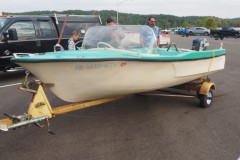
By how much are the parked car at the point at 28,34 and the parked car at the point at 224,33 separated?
34196mm

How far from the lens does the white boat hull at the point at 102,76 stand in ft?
13.2

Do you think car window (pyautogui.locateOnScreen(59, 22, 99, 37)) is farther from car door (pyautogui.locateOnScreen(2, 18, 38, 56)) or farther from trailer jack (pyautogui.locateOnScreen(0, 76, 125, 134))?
trailer jack (pyautogui.locateOnScreen(0, 76, 125, 134))

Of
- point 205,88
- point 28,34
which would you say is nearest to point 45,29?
point 28,34

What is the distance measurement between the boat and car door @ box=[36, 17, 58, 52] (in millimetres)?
4551

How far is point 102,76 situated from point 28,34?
19.5ft

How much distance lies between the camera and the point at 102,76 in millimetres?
4344

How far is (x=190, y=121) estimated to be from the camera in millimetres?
5332

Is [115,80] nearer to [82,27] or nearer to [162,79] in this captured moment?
[162,79]

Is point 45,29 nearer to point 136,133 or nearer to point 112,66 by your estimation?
point 112,66

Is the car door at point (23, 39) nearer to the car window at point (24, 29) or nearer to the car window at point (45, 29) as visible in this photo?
the car window at point (24, 29)

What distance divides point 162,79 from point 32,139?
2.29 metres

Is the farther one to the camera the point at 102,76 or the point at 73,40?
the point at 73,40

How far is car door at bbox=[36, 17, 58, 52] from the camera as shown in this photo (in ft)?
32.1

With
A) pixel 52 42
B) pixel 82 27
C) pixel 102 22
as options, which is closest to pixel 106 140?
pixel 52 42
